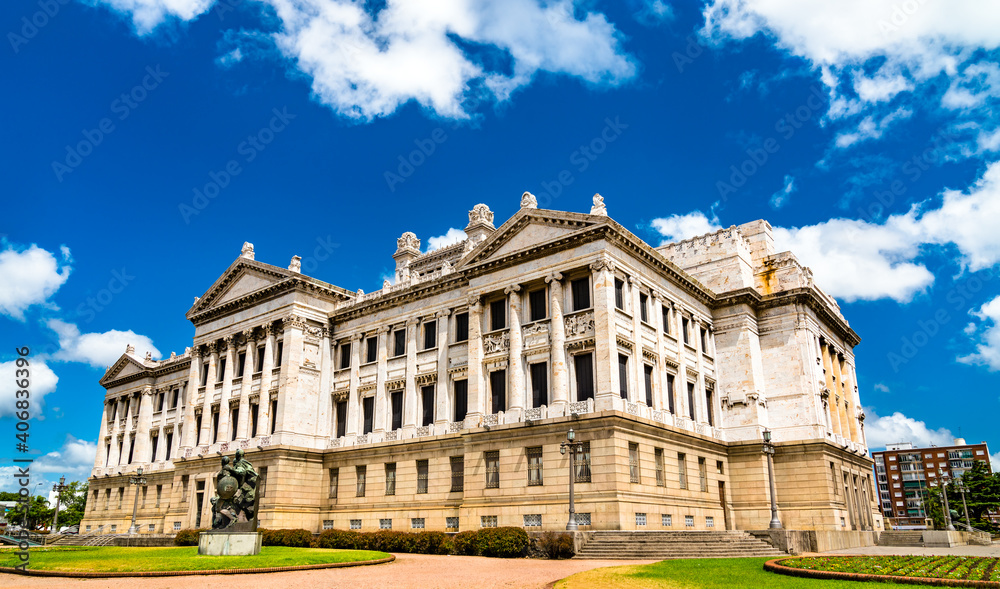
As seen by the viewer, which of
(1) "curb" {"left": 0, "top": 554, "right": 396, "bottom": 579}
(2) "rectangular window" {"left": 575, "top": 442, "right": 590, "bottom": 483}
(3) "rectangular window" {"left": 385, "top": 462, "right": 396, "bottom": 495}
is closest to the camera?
(1) "curb" {"left": 0, "top": 554, "right": 396, "bottom": 579}

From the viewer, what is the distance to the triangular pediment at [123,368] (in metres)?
65.1

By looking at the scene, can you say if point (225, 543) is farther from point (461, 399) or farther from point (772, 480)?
point (772, 480)

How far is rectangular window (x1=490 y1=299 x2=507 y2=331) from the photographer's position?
128ft

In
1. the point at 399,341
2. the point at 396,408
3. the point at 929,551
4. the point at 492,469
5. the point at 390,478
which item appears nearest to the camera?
the point at 929,551

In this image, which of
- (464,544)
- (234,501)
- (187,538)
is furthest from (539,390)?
(187,538)

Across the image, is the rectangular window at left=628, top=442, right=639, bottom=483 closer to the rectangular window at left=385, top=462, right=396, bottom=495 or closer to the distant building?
the rectangular window at left=385, top=462, right=396, bottom=495

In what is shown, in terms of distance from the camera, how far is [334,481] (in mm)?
44562

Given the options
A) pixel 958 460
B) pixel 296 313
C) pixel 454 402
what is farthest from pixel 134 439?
pixel 958 460

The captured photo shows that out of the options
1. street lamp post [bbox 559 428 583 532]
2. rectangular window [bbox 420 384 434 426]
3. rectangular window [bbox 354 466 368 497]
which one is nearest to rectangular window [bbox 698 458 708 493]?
street lamp post [bbox 559 428 583 532]

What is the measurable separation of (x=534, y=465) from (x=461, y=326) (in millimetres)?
10853

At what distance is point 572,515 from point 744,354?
18.5m

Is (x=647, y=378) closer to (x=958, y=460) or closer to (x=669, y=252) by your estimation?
(x=669, y=252)

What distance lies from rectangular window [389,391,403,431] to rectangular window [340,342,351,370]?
4.94 meters

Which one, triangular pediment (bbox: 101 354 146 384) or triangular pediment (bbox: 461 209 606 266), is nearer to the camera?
triangular pediment (bbox: 461 209 606 266)
